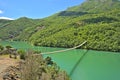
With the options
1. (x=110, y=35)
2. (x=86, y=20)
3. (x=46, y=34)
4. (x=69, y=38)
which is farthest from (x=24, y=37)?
(x=110, y=35)

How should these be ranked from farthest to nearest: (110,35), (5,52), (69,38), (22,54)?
(69,38), (110,35), (5,52), (22,54)

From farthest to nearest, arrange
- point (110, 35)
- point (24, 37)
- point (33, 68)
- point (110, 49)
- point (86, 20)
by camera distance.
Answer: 1. point (24, 37)
2. point (86, 20)
3. point (110, 35)
4. point (110, 49)
5. point (33, 68)

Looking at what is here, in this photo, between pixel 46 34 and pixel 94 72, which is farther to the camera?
pixel 46 34

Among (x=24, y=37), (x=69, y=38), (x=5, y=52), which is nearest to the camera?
(x=5, y=52)

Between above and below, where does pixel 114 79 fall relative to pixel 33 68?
below

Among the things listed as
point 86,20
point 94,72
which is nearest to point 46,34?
point 86,20

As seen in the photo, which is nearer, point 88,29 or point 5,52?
A: point 5,52

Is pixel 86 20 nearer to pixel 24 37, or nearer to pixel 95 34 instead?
pixel 95 34

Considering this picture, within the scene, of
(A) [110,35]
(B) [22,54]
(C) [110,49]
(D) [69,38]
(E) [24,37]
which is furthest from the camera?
(E) [24,37]

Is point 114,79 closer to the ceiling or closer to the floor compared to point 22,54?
closer to the floor

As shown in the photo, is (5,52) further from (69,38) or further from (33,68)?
(69,38)
